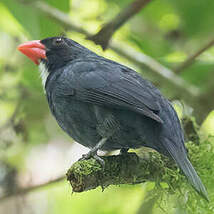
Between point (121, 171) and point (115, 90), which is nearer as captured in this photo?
point (121, 171)

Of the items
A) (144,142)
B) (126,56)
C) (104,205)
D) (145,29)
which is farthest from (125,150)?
(145,29)

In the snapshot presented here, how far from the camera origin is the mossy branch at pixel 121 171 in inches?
112

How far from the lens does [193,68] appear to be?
4.89 m

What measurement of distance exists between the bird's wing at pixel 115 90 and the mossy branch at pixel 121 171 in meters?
0.32

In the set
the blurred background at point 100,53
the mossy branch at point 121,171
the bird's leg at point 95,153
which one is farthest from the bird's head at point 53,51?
the mossy branch at point 121,171

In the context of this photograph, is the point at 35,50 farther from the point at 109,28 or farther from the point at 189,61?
the point at 189,61

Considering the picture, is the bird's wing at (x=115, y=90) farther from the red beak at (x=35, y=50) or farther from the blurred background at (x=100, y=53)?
the red beak at (x=35, y=50)

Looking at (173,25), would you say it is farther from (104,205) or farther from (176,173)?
(176,173)

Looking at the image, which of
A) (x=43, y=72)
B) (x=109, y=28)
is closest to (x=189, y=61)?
(x=109, y=28)

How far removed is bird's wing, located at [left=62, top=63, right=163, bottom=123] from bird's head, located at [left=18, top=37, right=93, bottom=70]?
0.43 meters

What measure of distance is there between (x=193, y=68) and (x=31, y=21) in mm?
1657

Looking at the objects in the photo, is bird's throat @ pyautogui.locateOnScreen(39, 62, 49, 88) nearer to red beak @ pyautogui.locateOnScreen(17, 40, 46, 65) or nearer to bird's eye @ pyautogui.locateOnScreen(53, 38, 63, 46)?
Result: red beak @ pyautogui.locateOnScreen(17, 40, 46, 65)

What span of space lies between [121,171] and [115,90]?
2.00ft

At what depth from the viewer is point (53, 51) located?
14.0 feet
